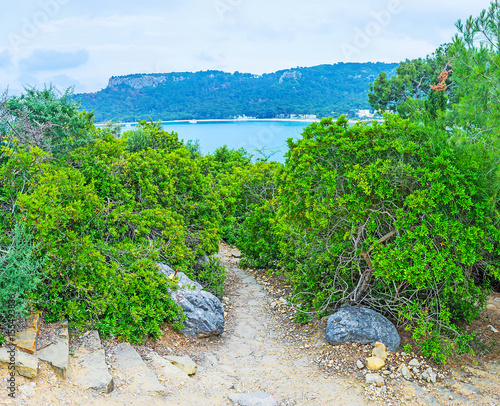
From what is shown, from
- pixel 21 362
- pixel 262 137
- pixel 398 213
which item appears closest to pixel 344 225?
pixel 398 213

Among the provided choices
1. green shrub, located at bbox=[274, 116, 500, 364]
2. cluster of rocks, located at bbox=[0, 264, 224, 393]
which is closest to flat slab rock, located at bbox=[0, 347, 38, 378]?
cluster of rocks, located at bbox=[0, 264, 224, 393]

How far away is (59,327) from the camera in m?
5.40

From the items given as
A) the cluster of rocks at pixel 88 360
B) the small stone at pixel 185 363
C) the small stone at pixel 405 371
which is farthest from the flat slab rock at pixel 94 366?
the small stone at pixel 405 371

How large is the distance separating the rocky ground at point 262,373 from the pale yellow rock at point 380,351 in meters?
0.10

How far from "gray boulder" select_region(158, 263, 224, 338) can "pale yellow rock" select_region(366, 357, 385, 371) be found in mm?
2552

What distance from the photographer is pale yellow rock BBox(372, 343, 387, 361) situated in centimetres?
626

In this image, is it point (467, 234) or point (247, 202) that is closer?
point (467, 234)

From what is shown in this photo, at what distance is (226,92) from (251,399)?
43.1 m

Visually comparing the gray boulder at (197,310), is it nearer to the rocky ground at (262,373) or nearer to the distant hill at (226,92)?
the rocky ground at (262,373)

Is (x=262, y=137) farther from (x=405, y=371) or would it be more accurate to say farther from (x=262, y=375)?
(x=405, y=371)

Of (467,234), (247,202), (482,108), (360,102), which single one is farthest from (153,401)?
(360,102)

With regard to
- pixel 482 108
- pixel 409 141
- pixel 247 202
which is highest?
pixel 482 108

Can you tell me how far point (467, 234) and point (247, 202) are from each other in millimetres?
7965

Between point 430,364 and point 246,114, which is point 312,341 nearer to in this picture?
point 430,364
